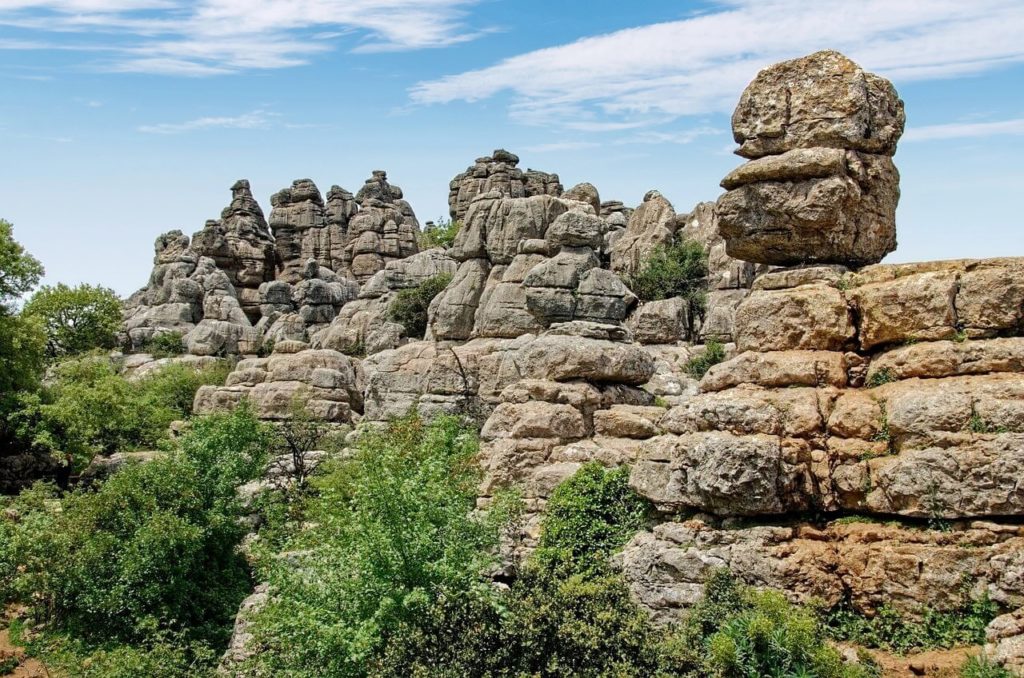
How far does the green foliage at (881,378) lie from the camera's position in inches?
509

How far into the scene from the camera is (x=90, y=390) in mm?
34625

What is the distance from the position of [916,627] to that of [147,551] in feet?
52.0

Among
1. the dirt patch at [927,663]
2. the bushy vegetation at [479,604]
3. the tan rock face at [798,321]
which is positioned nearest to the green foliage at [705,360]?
the bushy vegetation at [479,604]

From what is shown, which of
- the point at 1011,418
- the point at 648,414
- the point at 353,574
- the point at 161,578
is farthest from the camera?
the point at 161,578

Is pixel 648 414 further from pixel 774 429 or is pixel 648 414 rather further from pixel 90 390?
pixel 90 390

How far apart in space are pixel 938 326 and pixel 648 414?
22.0ft

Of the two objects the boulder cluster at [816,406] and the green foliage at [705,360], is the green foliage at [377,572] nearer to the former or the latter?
the boulder cluster at [816,406]

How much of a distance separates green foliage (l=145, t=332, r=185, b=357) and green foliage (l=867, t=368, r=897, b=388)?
149ft

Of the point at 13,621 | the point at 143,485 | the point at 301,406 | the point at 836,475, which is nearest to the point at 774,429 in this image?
the point at 836,475

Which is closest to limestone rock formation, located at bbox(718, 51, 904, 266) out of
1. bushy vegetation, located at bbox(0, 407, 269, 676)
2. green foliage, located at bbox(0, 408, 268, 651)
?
bushy vegetation, located at bbox(0, 407, 269, 676)

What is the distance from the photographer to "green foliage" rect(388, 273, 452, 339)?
158 feet

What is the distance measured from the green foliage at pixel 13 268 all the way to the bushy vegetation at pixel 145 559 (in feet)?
54.6

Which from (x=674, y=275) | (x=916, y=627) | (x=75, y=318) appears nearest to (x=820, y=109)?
(x=916, y=627)

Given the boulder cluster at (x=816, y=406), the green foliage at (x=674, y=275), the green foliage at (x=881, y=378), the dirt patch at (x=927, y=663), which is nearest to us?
the dirt patch at (x=927, y=663)
